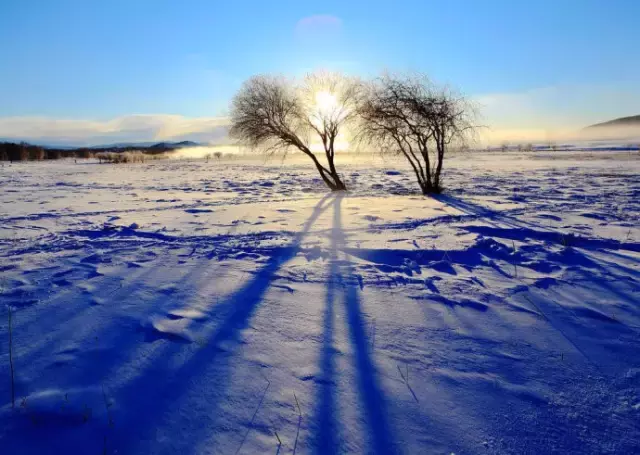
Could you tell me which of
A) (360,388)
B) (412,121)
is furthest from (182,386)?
(412,121)

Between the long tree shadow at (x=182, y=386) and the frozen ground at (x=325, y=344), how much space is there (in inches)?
0.5

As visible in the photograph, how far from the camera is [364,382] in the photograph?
2.62 meters

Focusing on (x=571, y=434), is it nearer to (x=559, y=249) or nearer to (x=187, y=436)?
(x=187, y=436)

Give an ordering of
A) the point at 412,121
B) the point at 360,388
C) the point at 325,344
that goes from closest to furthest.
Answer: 1. the point at 360,388
2. the point at 325,344
3. the point at 412,121

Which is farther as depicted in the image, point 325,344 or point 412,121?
point 412,121

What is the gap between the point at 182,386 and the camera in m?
2.60

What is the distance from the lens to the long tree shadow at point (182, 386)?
2.21 meters

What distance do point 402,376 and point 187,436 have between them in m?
1.52

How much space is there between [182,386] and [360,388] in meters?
1.29

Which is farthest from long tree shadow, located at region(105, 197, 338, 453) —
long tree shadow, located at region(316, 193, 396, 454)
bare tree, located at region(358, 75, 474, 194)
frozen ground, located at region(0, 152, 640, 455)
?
bare tree, located at region(358, 75, 474, 194)

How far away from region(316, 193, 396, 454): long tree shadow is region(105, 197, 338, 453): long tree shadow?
2.35 feet

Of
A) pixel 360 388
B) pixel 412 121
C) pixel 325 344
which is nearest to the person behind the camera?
pixel 360 388

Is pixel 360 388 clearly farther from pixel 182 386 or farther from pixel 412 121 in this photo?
pixel 412 121

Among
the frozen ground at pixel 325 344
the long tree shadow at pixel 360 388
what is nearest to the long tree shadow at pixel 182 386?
the frozen ground at pixel 325 344
